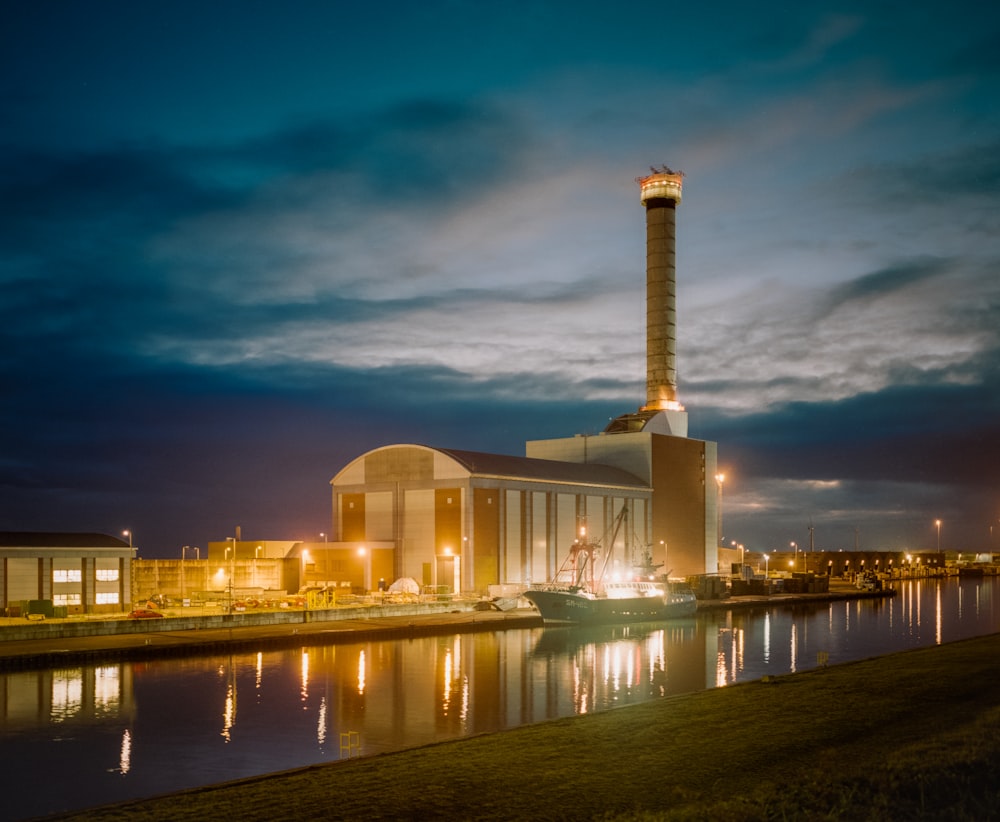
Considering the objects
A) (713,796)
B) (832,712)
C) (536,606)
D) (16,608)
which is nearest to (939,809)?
(713,796)

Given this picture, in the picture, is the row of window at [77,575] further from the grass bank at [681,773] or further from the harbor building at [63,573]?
the grass bank at [681,773]

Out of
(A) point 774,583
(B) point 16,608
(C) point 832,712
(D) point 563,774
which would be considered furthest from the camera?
(A) point 774,583

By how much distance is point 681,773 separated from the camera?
19.7 meters

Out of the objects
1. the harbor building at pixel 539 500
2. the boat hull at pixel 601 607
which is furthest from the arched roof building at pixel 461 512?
the boat hull at pixel 601 607

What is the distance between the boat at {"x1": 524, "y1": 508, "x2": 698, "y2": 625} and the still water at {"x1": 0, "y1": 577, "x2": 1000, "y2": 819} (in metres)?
4.43

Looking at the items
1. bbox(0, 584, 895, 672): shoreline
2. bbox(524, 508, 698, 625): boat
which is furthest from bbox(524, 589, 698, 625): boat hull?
bbox(0, 584, 895, 672): shoreline

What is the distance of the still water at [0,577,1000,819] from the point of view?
2675 centimetres

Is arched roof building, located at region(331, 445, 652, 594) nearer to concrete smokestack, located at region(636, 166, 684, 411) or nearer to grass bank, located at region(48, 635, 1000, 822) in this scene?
concrete smokestack, located at region(636, 166, 684, 411)

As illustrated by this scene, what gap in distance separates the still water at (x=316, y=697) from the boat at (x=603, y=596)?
443cm

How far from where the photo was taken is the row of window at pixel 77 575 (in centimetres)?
5956

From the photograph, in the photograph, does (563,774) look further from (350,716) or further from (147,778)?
(350,716)

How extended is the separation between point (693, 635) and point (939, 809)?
56195mm

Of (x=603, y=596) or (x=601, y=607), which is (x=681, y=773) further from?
(x=603, y=596)

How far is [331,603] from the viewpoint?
74750 mm
